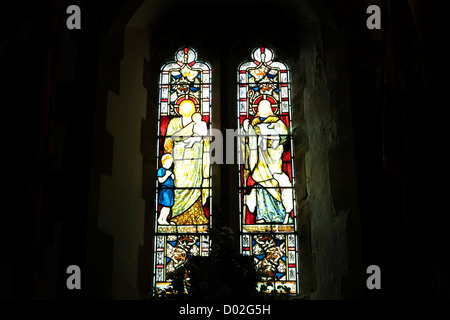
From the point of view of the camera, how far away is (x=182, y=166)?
475 centimetres

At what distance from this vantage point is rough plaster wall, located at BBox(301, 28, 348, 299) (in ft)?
12.4

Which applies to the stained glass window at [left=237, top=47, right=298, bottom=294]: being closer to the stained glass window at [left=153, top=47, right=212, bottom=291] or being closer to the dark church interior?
the dark church interior

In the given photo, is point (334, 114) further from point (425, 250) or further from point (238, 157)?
point (425, 250)

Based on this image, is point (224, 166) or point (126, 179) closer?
point (126, 179)

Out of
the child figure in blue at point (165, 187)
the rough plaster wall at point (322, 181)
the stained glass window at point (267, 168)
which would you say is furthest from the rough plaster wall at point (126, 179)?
the rough plaster wall at point (322, 181)

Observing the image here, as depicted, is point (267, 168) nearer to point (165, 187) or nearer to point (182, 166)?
point (182, 166)

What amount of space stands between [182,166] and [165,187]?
199mm

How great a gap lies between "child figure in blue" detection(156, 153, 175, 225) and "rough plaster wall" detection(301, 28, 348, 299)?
97 cm

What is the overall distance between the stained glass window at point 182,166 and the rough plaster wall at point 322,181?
735mm

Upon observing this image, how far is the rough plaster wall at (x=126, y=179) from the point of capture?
3807 mm

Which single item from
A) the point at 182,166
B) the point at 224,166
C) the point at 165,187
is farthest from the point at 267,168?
the point at 165,187

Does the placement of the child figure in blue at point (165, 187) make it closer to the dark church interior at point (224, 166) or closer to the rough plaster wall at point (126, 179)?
the dark church interior at point (224, 166)

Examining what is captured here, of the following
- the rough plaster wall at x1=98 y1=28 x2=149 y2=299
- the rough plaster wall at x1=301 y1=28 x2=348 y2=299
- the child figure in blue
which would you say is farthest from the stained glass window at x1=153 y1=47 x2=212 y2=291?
the rough plaster wall at x1=301 y1=28 x2=348 y2=299
